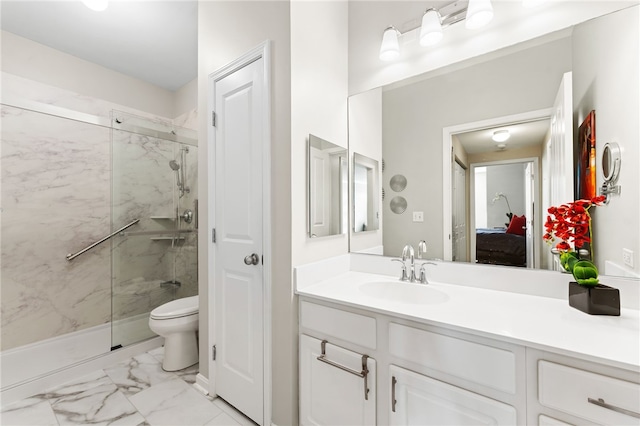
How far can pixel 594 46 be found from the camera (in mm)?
1179

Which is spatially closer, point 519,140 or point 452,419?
point 452,419

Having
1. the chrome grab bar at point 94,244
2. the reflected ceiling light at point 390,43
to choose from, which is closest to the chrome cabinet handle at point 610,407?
the reflected ceiling light at point 390,43

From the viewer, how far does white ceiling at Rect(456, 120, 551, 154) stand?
1.32m

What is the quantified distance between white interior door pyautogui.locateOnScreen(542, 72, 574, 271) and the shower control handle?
1.42 meters

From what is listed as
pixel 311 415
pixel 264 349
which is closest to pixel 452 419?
pixel 311 415

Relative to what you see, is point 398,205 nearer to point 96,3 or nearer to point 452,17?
point 452,17

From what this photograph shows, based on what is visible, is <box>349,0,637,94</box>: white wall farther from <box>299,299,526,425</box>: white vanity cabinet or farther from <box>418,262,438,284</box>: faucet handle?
<box>299,299,526,425</box>: white vanity cabinet

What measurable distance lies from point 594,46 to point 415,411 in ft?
5.44

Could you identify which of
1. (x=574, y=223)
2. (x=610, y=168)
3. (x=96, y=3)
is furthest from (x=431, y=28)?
(x=96, y=3)

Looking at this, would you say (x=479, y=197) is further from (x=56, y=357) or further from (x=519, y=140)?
(x=56, y=357)

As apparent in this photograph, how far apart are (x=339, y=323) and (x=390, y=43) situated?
1570 millimetres

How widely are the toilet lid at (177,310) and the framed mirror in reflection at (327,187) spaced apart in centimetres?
128

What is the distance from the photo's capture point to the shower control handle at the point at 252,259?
1558 millimetres

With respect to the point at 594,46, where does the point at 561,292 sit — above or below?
below
